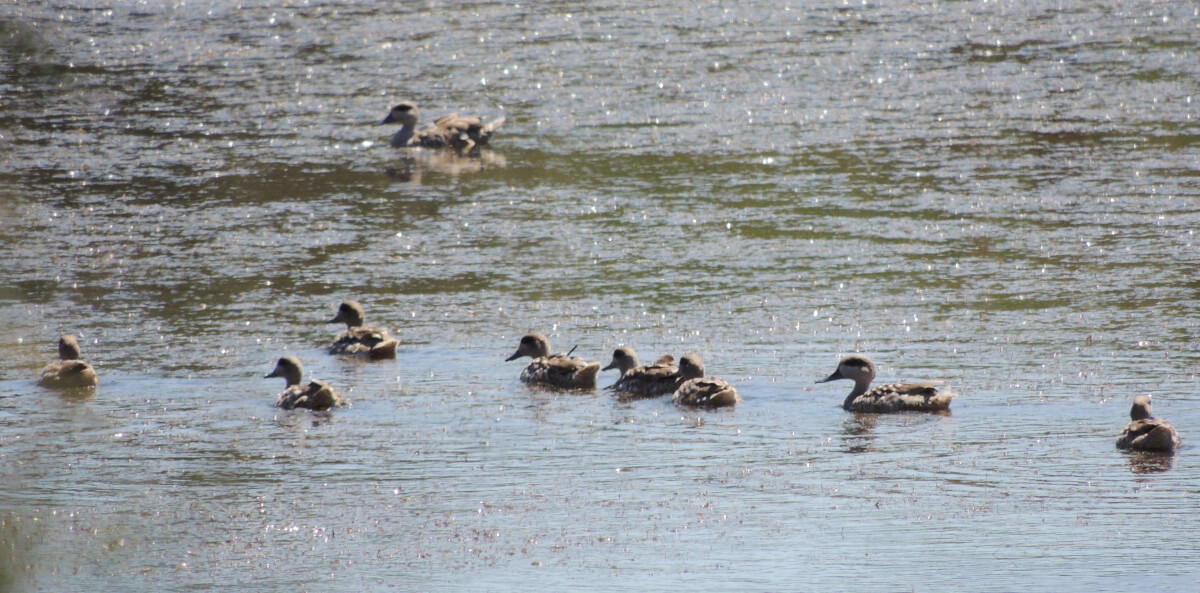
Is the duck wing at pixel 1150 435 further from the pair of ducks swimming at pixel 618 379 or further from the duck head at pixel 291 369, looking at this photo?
the duck head at pixel 291 369

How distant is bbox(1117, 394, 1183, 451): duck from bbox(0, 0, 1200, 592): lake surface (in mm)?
88

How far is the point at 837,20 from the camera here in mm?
25625

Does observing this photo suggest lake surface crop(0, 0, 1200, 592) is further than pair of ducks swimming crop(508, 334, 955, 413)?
No

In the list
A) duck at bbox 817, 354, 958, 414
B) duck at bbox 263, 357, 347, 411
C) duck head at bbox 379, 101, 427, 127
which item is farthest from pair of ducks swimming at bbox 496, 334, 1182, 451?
duck head at bbox 379, 101, 427, 127

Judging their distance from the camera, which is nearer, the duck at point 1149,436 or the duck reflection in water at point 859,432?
the duck at point 1149,436

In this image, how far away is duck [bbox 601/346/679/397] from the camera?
1142cm

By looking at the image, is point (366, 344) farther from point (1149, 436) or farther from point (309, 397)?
point (1149, 436)

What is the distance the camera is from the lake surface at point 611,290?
827cm

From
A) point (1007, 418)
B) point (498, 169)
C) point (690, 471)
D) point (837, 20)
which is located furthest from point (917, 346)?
point (837, 20)

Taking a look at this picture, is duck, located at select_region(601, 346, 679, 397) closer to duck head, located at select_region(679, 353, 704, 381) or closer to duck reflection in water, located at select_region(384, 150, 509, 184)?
duck head, located at select_region(679, 353, 704, 381)

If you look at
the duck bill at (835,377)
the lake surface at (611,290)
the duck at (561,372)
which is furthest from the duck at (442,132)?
the duck bill at (835,377)

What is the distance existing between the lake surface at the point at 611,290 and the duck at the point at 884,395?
152 mm

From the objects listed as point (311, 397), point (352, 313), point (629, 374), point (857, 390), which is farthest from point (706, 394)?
point (352, 313)

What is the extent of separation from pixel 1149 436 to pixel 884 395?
196 centimetres
